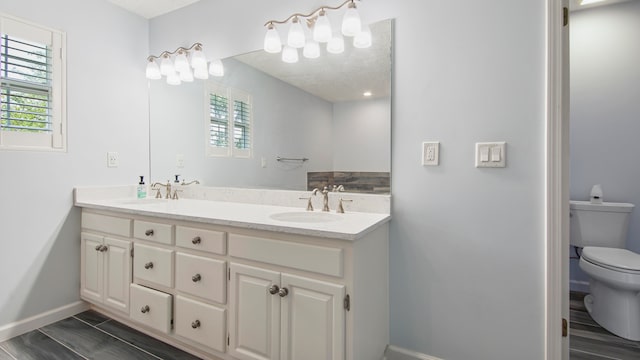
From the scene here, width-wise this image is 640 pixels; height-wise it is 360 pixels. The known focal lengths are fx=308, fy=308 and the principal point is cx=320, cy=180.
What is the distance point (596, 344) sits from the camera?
180 cm

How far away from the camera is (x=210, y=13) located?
2.21 m

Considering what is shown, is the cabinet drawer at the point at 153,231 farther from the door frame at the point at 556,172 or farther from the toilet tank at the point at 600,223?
the toilet tank at the point at 600,223

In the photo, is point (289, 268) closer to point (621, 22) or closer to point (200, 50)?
point (200, 50)

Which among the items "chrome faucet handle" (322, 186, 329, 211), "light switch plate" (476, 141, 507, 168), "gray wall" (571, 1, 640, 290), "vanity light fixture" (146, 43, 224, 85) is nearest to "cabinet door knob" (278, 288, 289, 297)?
"chrome faucet handle" (322, 186, 329, 211)

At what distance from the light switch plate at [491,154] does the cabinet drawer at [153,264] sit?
1.64m

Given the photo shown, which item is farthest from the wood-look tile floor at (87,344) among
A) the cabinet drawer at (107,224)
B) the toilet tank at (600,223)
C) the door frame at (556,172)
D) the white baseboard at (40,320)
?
the toilet tank at (600,223)

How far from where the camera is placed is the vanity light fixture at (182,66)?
2.22 m

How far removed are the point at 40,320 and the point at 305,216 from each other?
1.85m

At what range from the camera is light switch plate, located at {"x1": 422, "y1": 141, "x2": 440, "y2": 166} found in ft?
4.93

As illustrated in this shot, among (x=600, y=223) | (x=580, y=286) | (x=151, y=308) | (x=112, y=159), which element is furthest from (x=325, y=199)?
(x=580, y=286)

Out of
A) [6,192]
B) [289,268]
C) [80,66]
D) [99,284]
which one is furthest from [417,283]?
[80,66]

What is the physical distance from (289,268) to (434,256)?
28.5 inches

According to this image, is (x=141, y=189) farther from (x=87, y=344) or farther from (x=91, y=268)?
(x=87, y=344)

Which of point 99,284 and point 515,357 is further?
point 99,284
